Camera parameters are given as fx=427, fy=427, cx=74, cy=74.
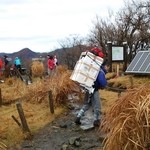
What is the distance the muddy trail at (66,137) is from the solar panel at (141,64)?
7495mm

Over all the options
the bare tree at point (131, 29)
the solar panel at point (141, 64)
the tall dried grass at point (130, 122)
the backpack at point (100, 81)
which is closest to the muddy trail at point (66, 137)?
the backpack at point (100, 81)

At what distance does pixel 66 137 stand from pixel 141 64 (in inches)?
409

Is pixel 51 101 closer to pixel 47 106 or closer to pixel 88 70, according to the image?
pixel 47 106

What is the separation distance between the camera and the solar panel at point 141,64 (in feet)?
62.5

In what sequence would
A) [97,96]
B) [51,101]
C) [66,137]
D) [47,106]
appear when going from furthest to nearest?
[47,106]
[51,101]
[97,96]
[66,137]

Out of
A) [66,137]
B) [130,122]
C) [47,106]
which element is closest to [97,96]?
[66,137]

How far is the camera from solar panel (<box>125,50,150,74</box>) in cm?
1904

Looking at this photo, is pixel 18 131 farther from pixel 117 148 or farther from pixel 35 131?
pixel 117 148

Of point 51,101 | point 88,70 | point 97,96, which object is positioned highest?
point 88,70

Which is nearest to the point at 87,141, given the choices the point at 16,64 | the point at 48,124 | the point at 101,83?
the point at 101,83

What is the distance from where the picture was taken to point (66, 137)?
33.4 feet

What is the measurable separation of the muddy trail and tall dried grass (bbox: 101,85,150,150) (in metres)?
2.92

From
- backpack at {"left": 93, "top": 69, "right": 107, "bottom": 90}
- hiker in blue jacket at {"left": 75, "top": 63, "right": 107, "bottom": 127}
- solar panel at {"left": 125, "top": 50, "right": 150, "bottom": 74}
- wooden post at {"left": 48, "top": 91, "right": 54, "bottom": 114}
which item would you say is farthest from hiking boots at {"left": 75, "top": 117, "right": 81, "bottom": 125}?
solar panel at {"left": 125, "top": 50, "right": 150, "bottom": 74}

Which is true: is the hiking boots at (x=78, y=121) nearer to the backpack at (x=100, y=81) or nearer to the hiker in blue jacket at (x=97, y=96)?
the hiker in blue jacket at (x=97, y=96)
